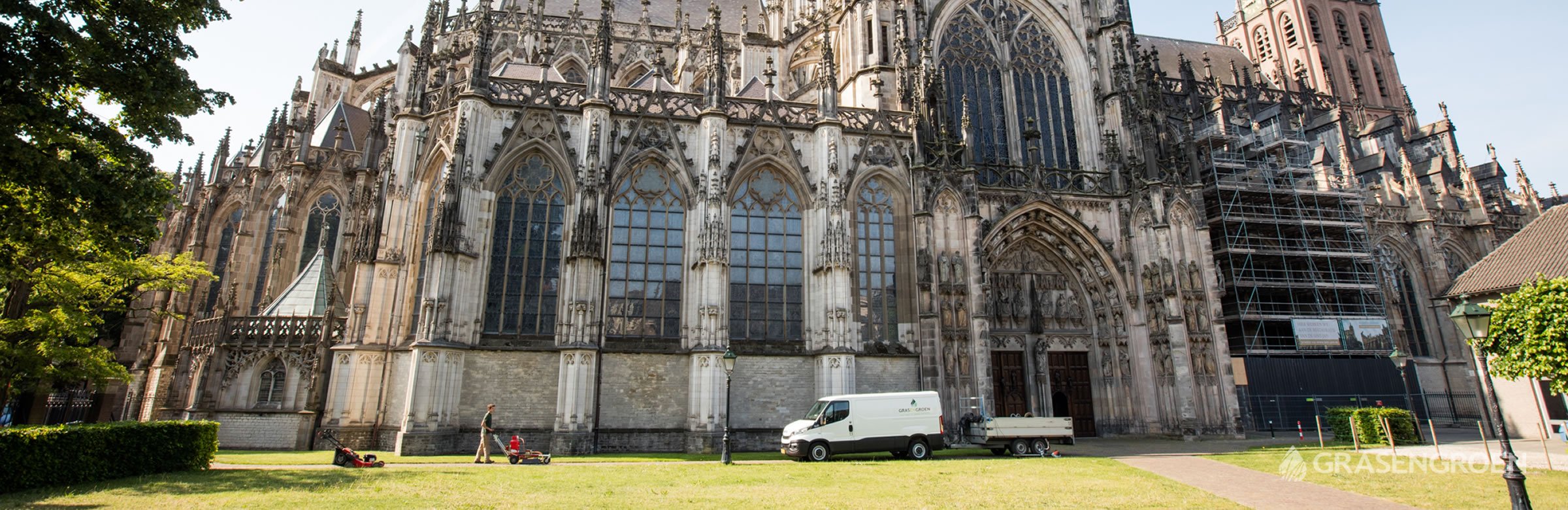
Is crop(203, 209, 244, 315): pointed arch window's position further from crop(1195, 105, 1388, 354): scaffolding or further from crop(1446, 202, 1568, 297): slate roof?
crop(1446, 202, 1568, 297): slate roof

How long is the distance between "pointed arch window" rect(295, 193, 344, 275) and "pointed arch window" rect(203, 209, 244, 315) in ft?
7.64

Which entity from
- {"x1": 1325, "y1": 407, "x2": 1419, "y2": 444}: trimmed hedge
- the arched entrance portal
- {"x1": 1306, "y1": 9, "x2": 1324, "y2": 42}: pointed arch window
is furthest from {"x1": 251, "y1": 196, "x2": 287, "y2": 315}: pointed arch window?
{"x1": 1306, "y1": 9, "x2": 1324, "y2": 42}: pointed arch window

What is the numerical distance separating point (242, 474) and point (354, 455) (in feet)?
6.23

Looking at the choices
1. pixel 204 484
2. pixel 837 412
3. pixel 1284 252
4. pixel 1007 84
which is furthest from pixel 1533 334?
pixel 204 484

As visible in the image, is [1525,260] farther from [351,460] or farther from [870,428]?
[351,460]

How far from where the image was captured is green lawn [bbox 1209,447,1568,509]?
9.70 m

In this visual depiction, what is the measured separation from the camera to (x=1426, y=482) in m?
11.6

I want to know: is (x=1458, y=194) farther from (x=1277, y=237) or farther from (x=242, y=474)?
(x=242, y=474)

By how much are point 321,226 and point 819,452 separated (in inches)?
858

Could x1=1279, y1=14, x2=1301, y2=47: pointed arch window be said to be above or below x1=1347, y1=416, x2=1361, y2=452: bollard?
above

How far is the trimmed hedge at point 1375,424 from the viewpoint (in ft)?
61.4

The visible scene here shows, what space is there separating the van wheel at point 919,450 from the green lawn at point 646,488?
2.42 meters

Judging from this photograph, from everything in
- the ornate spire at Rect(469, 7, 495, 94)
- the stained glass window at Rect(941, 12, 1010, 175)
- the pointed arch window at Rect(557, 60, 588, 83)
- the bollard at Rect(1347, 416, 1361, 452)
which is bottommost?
the bollard at Rect(1347, 416, 1361, 452)

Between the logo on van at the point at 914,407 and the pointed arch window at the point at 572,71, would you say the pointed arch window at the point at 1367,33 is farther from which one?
the logo on van at the point at 914,407
